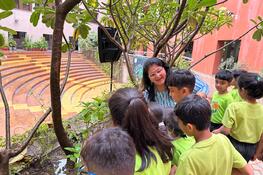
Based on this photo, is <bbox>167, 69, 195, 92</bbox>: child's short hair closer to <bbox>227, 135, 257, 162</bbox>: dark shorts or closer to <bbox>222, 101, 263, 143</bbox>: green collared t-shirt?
<bbox>222, 101, 263, 143</bbox>: green collared t-shirt

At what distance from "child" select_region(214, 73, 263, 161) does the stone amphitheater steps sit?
3461mm

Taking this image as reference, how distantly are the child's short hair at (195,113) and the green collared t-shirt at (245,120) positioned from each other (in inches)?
28.2

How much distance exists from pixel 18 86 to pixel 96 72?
6.55 meters

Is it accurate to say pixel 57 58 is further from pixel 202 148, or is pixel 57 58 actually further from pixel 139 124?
pixel 202 148

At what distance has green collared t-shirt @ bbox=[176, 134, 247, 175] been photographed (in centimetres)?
127

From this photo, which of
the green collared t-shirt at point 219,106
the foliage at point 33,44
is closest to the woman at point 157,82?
the green collared t-shirt at point 219,106

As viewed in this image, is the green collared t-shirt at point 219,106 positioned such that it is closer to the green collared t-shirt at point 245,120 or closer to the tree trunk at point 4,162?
the green collared t-shirt at point 245,120

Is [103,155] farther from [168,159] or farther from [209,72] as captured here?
[209,72]

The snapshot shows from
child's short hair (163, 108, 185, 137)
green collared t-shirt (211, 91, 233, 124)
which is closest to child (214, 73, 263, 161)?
green collared t-shirt (211, 91, 233, 124)

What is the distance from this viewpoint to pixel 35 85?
11531 millimetres

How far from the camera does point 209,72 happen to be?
1193 cm

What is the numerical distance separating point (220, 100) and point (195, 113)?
1.46 m

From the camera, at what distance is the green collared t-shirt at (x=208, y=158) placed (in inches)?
49.9

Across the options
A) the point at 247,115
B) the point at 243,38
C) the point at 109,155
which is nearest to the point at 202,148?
the point at 109,155
